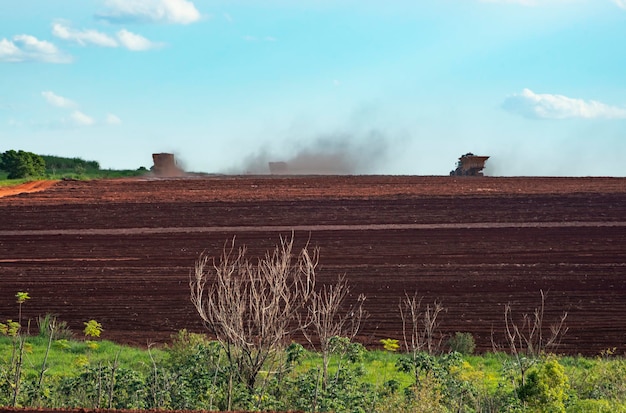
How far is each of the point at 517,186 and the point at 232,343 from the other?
34.1 meters

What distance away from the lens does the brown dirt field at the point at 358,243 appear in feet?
81.8

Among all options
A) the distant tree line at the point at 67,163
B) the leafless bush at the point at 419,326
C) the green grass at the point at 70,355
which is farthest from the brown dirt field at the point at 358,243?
the distant tree line at the point at 67,163

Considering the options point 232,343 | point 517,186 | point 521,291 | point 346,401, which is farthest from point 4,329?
point 517,186

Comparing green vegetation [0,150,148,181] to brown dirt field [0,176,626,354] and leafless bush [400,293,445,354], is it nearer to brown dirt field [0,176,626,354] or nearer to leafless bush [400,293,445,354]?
brown dirt field [0,176,626,354]

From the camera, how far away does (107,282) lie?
28391 mm

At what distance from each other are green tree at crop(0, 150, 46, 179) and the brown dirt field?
5.59 meters

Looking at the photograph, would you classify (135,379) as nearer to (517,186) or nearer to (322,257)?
(322,257)

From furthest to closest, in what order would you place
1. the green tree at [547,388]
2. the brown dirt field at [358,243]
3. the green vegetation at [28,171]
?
the green vegetation at [28,171], the brown dirt field at [358,243], the green tree at [547,388]

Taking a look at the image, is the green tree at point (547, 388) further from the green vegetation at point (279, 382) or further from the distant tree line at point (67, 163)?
the distant tree line at point (67, 163)

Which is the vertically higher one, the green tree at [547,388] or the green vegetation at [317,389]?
the green tree at [547,388]

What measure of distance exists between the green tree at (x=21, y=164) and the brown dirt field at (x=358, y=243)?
5587mm

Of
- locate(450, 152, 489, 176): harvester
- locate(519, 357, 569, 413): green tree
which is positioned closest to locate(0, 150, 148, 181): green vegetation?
locate(450, 152, 489, 176): harvester

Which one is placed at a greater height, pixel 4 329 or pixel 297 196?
pixel 297 196

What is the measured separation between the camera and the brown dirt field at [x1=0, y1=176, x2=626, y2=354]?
24938 millimetres
